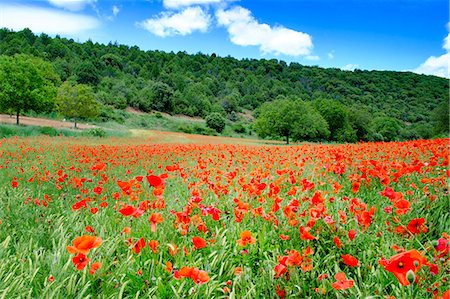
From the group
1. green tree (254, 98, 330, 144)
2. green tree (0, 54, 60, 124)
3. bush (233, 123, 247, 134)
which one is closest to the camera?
green tree (0, 54, 60, 124)

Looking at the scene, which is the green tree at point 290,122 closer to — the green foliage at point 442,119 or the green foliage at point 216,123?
the green foliage at point 216,123

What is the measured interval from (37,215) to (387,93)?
297 ft

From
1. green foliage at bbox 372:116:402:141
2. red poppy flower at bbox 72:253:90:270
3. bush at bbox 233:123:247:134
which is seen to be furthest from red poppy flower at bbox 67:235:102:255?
green foliage at bbox 372:116:402:141

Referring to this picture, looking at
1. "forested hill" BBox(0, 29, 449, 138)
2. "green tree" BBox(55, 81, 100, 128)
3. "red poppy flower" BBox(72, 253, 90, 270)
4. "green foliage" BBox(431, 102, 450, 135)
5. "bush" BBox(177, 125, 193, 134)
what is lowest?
"bush" BBox(177, 125, 193, 134)

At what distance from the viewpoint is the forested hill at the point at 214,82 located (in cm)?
6912

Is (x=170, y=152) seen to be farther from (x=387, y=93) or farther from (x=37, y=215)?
(x=387, y=93)

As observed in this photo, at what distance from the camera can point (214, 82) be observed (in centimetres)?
9500

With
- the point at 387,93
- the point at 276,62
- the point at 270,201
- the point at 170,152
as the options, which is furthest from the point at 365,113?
the point at 270,201

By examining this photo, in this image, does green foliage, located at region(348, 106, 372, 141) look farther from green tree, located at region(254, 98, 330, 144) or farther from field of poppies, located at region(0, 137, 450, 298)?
field of poppies, located at region(0, 137, 450, 298)

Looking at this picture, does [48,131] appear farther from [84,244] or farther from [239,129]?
[239,129]

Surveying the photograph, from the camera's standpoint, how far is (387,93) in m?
81.9

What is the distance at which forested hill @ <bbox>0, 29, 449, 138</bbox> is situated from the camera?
69.1 meters

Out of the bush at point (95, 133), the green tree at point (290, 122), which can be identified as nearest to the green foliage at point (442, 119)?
the green tree at point (290, 122)

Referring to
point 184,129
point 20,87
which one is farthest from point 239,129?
point 20,87
